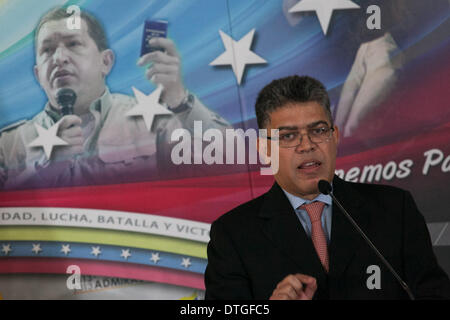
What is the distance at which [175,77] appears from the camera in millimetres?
2852

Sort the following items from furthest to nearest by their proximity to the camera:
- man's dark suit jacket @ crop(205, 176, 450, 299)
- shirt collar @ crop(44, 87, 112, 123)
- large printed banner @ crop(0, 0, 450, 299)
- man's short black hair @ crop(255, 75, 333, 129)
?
shirt collar @ crop(44, 87, 112, 123) < large printed banner @ crop(0, 0, 450, 299) < man's short black hair @ crop(255, 75, 333, 129) < man's dark suit jacket @ crop(205, 176, 450, 299)

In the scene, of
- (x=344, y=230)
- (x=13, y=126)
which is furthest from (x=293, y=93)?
(x=13, y=126)

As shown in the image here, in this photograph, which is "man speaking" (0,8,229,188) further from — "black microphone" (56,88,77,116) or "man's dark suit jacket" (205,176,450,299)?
"man's dark suit jacket" (205,176,450,299)

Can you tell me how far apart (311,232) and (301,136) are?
0.97ft

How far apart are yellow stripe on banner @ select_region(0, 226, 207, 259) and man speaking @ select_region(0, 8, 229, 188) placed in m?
0.24

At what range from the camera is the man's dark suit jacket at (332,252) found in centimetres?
166

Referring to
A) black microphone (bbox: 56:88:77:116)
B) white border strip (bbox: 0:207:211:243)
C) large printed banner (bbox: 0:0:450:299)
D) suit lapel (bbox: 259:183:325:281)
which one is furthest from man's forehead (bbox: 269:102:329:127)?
black microphone (bbox: 56:88:77:116)

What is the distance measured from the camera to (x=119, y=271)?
2850 mm

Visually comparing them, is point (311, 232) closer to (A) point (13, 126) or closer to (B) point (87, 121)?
(B) point (87, 121)

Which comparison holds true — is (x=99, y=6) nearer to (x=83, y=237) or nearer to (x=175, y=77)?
(x=175, y=77)

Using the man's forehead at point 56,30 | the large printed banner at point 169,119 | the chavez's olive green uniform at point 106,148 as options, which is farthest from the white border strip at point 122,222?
the man's forehead at point 56,30

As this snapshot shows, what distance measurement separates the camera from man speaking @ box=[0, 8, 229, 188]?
2.85 meters

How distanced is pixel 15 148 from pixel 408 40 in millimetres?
2008
